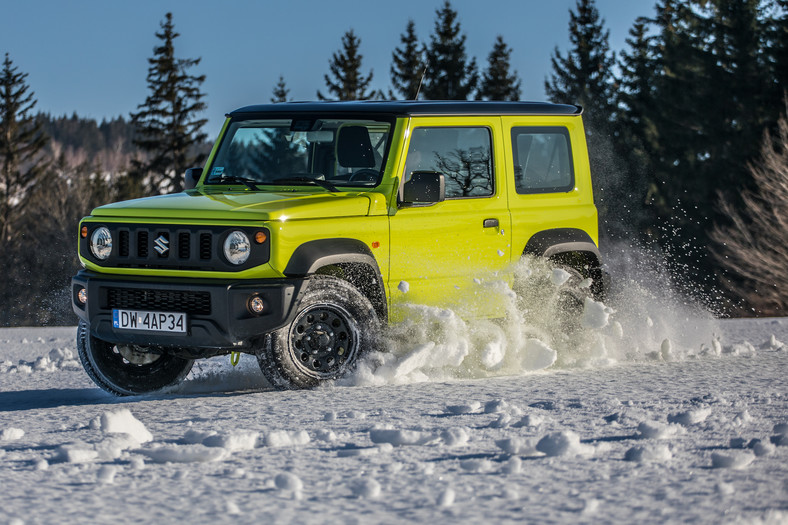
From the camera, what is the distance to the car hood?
6.53 metres

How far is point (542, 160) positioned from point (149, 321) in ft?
10.7

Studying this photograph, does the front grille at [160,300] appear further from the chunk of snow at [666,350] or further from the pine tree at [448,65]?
the pine tree at [448,65]

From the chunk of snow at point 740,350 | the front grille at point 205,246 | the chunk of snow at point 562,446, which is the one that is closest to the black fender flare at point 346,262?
the front grille at point 205,246

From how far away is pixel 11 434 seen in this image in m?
5.45

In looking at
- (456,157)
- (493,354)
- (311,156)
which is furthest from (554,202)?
(311,156)

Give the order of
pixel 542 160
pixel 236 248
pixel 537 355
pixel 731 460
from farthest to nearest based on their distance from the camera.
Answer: pixel 542 160 → pixel 537 355 → pixel 236 248 → pixel 731 460

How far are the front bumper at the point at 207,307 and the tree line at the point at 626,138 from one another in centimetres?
3562

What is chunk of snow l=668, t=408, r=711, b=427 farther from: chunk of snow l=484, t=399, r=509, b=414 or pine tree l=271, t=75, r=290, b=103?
pine tree l=271, t=75, r=290, b=103

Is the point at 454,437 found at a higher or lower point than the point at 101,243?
lower

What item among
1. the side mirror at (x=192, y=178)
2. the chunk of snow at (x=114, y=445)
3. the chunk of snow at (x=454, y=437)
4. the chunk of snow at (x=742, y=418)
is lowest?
the chunk of snow at (x=742, y=418)

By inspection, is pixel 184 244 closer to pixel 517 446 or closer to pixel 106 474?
pixel 106 474

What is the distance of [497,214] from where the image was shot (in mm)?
7719

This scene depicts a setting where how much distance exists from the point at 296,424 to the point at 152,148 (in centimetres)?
6115

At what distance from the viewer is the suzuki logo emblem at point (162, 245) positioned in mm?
6660
